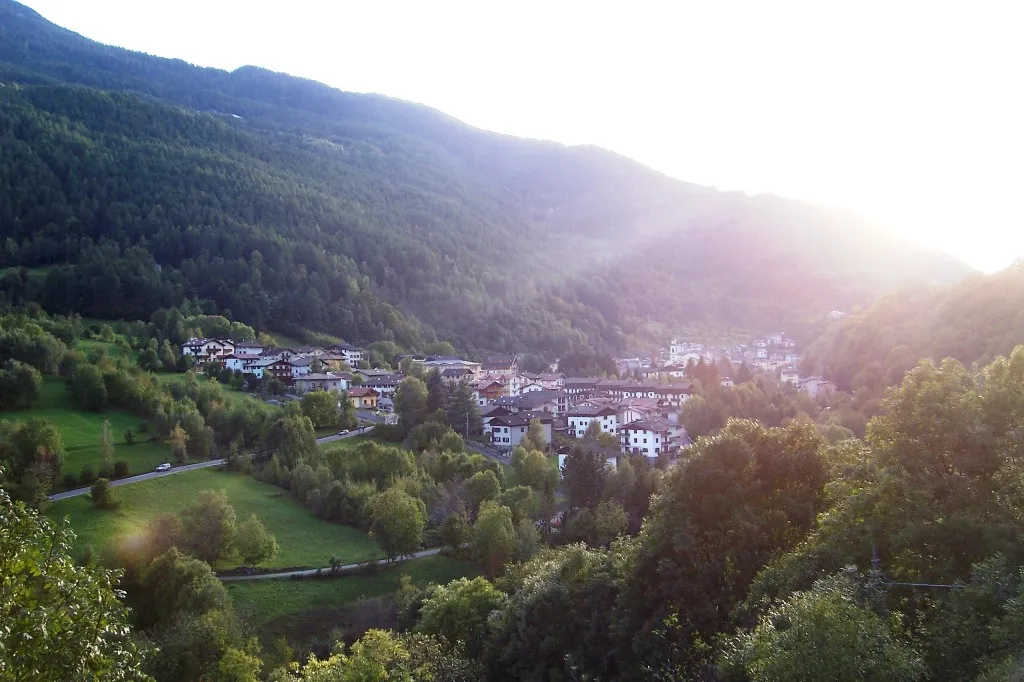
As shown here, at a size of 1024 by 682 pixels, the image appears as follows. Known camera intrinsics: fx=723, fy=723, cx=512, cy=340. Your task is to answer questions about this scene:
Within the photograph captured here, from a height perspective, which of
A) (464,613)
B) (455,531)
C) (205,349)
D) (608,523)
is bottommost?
(205,349)

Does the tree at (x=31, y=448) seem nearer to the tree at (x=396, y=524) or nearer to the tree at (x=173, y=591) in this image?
the tree at (x=173, y=591)

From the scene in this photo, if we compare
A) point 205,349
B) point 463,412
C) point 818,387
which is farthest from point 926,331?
point 205,349

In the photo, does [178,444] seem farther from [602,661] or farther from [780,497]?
[780,497]

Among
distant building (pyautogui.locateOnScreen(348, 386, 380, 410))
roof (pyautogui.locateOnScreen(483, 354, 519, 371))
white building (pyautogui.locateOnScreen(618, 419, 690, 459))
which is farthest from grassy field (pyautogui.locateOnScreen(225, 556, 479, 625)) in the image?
roof (pyautogui.locateOnScreen(483, 354, 519, 371))

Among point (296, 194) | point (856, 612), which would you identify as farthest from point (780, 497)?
point (296, 194)

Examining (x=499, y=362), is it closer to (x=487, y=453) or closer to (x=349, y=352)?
(x=349, y=352)

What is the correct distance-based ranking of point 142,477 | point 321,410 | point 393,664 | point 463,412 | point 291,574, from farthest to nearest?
1. point 463,412
2. point 321,410
3. point 142,477
4. point 291,574
5. point 393,664

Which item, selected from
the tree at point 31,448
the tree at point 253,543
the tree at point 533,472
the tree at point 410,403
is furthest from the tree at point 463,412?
the tree at point 31,448
